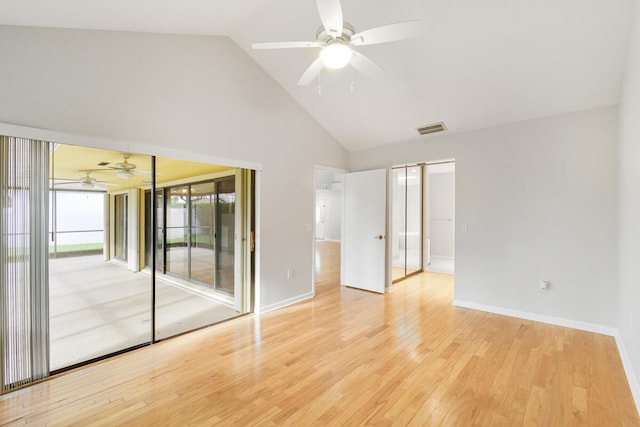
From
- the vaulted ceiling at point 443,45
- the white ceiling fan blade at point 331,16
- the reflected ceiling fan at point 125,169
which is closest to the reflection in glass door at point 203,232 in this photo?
the reflected ceiling fan at point 125,169

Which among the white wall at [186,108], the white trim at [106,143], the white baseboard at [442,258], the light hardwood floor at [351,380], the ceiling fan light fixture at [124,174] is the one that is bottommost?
the light hardwood floor at [351,380]

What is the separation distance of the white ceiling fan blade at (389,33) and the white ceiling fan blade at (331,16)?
151 millimetres

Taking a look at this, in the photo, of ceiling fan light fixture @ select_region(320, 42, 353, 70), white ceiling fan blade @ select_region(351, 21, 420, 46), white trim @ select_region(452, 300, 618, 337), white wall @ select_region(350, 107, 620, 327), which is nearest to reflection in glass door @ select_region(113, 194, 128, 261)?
ceiling fan light fixture @ select_region(320, 42, 353, 70)

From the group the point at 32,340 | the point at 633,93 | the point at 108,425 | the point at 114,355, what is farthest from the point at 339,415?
the point at 633,93

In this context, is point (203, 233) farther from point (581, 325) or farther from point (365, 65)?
point (581, 325)

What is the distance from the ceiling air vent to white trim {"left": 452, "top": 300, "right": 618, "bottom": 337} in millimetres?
2507

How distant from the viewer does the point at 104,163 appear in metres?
3.22

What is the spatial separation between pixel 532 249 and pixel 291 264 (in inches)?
125

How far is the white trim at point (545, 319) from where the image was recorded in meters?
3.18

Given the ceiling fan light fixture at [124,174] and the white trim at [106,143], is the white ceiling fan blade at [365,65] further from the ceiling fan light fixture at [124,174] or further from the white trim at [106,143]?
the ceiling fan light fixture at [124,174]

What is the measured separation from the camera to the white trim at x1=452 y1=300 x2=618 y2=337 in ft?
Result: 10.4

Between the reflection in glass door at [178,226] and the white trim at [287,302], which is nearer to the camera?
the white trim at [287,302]

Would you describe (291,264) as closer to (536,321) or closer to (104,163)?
(104,163)

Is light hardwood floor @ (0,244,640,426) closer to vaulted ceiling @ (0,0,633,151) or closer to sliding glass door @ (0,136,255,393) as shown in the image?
sliding glass door @ (0,136,255,393)
